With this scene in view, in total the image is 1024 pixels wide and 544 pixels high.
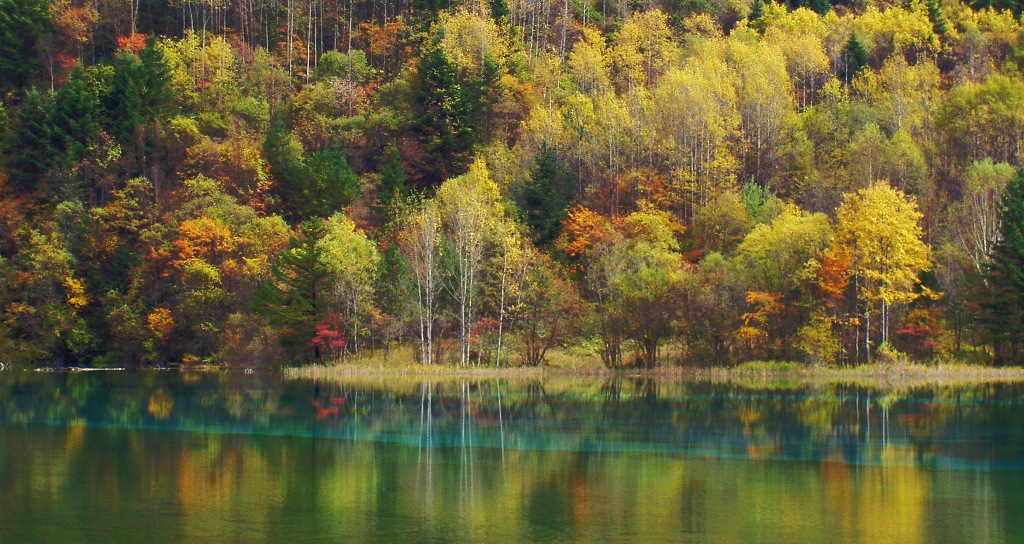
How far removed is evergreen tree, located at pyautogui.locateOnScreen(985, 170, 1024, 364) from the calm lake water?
11.7 metres

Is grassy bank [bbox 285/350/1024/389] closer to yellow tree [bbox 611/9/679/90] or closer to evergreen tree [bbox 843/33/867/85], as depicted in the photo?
yellow tree [bbox 611/9/679/90]

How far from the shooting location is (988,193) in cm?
8081

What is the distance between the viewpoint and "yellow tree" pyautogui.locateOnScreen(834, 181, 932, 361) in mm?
69312

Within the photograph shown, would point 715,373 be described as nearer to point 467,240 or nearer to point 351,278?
point 467,240

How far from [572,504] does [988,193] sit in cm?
6188

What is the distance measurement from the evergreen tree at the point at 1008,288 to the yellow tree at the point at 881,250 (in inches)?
161

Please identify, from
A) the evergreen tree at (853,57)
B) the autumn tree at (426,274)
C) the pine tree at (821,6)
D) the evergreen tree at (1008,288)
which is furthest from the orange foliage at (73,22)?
the evergreen tree at (1008,288)

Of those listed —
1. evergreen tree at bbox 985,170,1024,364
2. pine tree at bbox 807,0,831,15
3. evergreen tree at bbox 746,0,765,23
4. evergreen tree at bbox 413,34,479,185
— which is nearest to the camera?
evergreen tree at bbox 985,170,1024,364

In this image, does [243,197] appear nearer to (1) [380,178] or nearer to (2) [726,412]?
(1) [380,178]

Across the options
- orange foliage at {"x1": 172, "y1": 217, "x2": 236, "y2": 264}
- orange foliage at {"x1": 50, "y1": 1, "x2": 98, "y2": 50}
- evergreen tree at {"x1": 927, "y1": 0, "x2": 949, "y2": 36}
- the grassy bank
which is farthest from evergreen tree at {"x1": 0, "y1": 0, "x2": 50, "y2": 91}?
evergreen tree at {"x1": 927, "y1": 0, "x2": 949, "y2": 36}

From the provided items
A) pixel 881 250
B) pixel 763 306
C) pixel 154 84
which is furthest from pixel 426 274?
pixel 154 84

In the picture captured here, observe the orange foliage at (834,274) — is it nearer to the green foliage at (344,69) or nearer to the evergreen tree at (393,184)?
the evergreen tree at (393,184)

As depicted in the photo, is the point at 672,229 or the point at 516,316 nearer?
the point at 516,316

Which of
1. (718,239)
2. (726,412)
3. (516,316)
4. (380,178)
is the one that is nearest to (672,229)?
(718,239)
